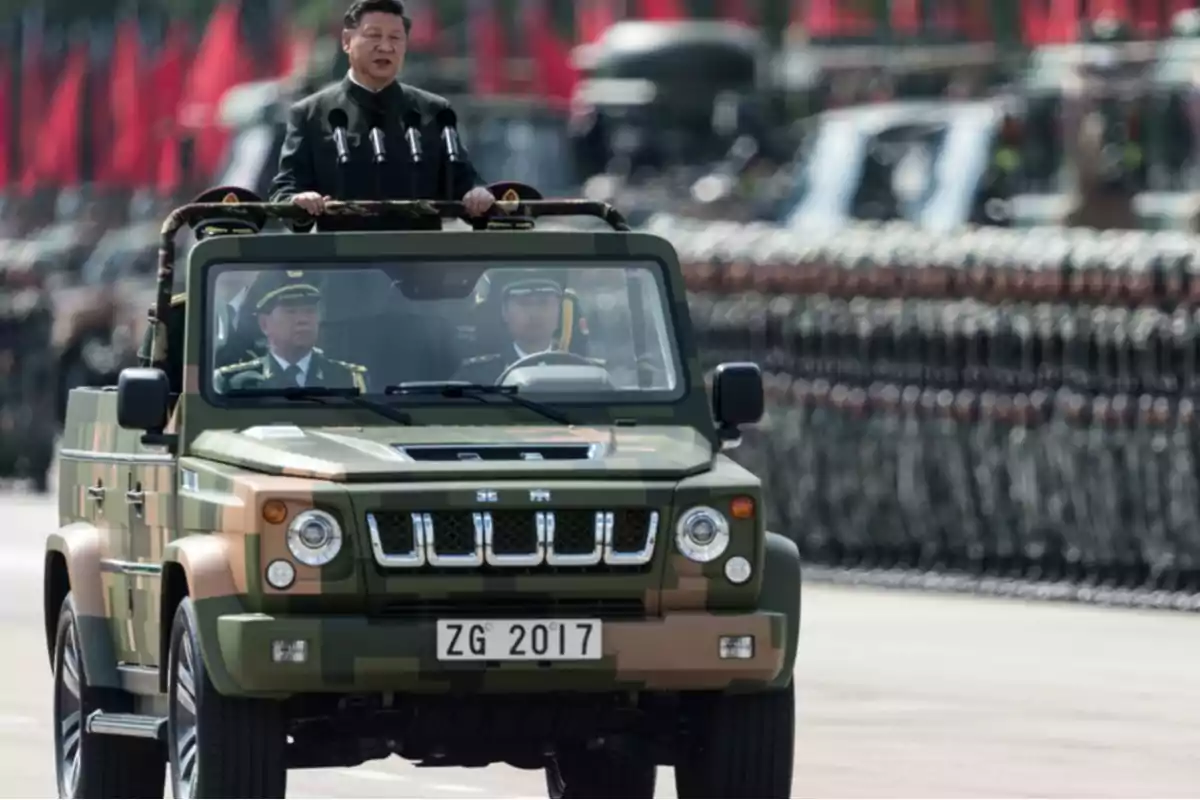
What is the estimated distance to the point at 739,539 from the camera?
479 inches

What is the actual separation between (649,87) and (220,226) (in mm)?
27825

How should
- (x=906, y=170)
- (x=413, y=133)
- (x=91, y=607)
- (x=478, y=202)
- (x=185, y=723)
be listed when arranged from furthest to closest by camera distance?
(x=906, y=170) → (x=413, y=133) → (x=91, y=607) → (x=478, y=202) → (x=185, y=723)

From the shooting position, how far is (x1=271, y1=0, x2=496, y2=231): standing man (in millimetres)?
14258

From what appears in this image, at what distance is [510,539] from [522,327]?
1162mm

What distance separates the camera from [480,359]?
13.1 meters

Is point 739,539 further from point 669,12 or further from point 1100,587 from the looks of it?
point 669,12

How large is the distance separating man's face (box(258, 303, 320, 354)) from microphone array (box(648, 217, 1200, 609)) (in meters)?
9.96

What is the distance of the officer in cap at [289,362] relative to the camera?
13.0m

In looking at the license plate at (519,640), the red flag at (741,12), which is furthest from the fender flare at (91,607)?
the red flag at (741,12)

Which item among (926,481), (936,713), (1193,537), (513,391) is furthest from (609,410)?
(926,481)

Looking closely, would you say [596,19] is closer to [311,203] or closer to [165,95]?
[165,95]

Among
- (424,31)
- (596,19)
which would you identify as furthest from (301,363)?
(424,31)

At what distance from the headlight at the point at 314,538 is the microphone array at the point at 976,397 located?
432 inches

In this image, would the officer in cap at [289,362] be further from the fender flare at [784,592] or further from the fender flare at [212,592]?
the fender flare at [784,592]
